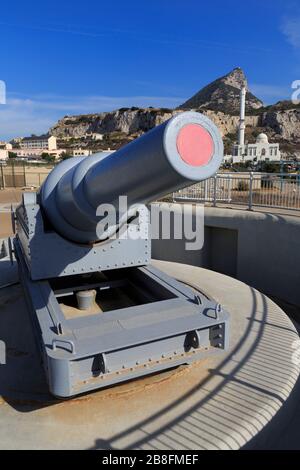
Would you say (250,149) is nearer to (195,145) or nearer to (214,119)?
(214,119)

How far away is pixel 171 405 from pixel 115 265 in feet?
5.33

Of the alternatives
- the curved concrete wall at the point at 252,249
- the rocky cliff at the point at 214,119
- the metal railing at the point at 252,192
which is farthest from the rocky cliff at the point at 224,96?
the curved concrete wall at the point at 252,249

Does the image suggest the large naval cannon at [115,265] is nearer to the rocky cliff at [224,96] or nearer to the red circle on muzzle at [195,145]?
the red circle on muzzle at [195,145]

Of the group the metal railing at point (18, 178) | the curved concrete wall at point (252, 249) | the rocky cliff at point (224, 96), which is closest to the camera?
the curved concrete wall at point (252, 249)

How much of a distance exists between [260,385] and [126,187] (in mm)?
2202

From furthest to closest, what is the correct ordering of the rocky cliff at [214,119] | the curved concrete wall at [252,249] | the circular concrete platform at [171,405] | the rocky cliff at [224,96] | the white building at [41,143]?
the rocky cliff at [224,96] < the rocky cliff at [214,119] < the white building at [41,143] < the curved concrete wall at [252,249] < the circular concrete platform at [171,405]

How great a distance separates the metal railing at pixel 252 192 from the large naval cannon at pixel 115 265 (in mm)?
5475

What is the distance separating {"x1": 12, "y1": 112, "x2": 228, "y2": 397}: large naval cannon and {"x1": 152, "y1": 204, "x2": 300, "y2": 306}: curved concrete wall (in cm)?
415

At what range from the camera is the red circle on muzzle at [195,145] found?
6.57ft

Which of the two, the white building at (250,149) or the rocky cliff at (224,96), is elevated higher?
the rocky cliff at (224,96)

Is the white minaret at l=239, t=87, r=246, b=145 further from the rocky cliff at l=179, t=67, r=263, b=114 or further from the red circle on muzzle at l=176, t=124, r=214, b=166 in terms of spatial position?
the rocky cliff at l=179, t=67, r=263, b=114

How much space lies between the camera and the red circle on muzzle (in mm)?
2002
